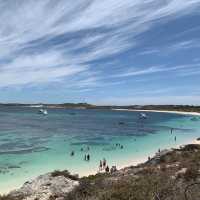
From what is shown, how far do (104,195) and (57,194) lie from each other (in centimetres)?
646

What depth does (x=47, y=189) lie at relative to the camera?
19078 mm

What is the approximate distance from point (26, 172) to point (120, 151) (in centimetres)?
2142

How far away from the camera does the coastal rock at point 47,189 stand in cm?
1800

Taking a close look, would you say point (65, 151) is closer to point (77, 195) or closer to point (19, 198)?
point (19, 198)

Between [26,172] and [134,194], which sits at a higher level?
[134,194]

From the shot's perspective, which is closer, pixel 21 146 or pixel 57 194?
pixel 57 194

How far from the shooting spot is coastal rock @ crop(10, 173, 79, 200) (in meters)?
18.0

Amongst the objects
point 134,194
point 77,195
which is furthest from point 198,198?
point 77,195

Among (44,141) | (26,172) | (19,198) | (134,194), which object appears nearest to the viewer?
(134,194)

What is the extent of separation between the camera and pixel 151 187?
498 inches

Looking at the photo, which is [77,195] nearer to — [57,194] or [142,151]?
[57,194]

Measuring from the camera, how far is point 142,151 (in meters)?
55.3

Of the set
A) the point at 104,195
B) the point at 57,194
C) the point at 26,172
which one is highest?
the point at 104,195

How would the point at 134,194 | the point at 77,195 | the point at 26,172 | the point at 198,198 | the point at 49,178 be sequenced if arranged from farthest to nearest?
1. the point at 26,172
2. the point at 49,178
3. the point at 77,195
4. the point at 134,194
5. the point at 198,198
